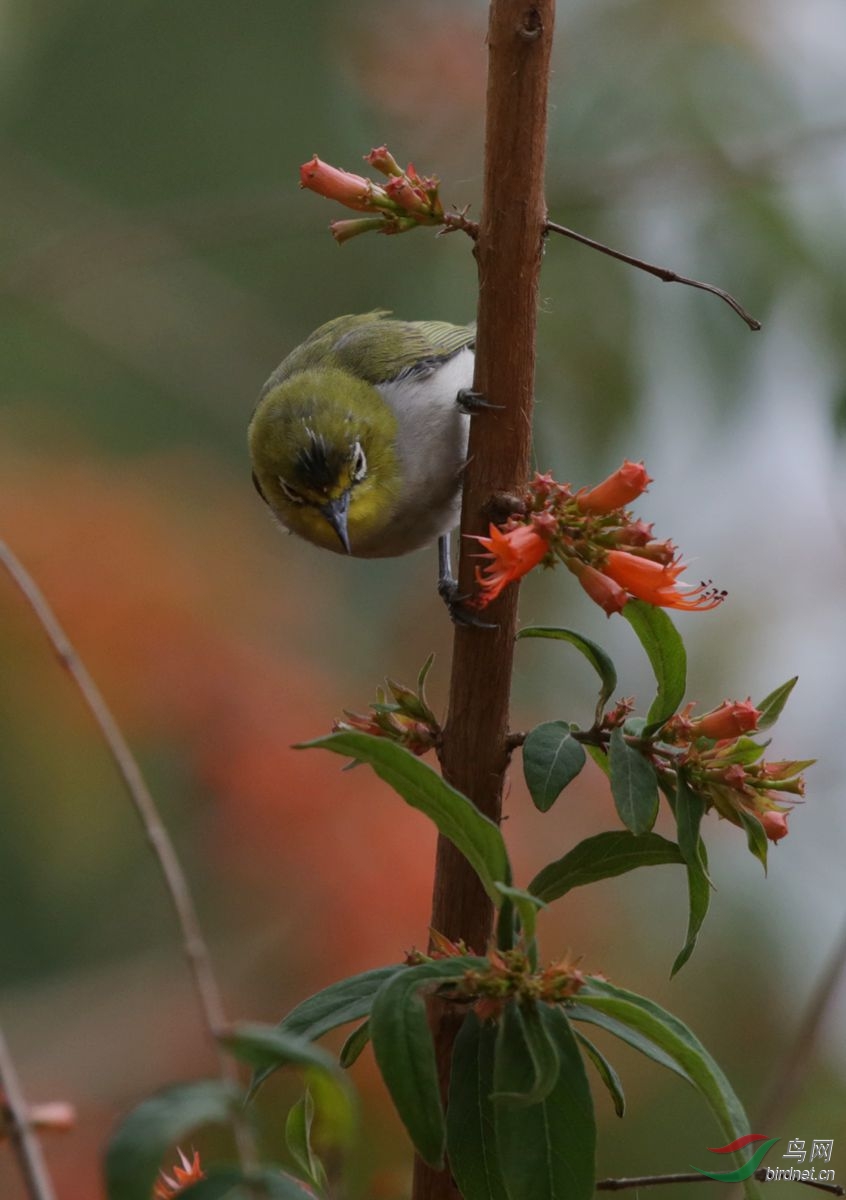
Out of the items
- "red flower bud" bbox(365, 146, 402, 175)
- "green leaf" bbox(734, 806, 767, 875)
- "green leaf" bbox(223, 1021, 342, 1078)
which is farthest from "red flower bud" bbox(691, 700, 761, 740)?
"red flower bud" bbox(365, 146, 402, 175)

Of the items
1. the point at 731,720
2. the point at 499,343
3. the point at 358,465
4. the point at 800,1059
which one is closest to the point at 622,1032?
the point at 731,720

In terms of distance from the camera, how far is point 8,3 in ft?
23.7

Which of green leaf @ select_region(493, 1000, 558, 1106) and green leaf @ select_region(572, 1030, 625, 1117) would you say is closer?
green leaf @ select_region(493, 1000, 558, 1106)

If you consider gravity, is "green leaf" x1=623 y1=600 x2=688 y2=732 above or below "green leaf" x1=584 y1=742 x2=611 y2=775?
above

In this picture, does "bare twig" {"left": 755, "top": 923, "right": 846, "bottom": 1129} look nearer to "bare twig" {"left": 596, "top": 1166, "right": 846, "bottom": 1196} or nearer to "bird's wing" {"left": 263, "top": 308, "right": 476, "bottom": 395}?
"bare twig" {"left": 596, "top": 1166, "right": 846, "bottom": 1196}

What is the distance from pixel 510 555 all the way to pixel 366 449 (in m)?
2.35

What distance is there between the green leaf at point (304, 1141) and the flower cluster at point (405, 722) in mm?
507

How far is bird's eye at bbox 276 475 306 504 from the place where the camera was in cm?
404

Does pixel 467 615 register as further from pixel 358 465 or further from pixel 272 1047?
pixel 358 465

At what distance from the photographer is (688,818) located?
1.74m

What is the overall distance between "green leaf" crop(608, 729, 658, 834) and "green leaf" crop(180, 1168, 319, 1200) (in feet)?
2.01

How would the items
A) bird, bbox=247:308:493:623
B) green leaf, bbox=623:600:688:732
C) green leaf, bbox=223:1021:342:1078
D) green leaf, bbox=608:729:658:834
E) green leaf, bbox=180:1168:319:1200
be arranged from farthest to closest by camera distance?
bird, bbox=247:308:493:623, green leaf, bbox=623:600:688:732, green leaf, bbox=608:729:658:834, green leaf, bbox=180:1168:319:1200, green leaf, bbox=223:1021:342:1078

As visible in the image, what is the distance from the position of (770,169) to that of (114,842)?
3746 millimetres

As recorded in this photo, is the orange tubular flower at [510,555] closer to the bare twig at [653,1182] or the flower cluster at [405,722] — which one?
the flower cluster at [405,722]
